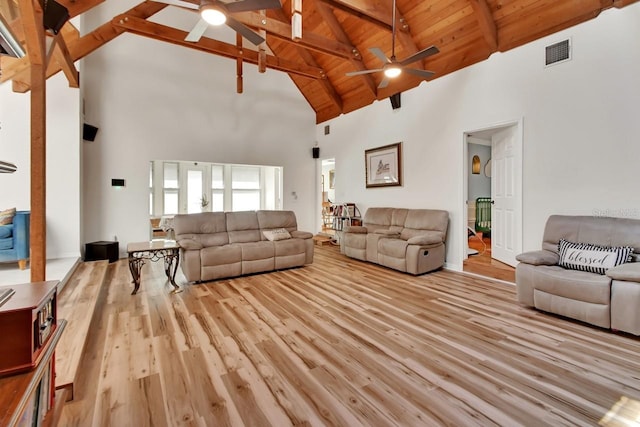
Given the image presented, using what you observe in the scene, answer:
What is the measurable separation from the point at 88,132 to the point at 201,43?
269 centimetres

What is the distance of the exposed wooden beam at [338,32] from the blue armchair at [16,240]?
5.70 metres

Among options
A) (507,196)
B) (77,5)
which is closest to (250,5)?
(77,5)

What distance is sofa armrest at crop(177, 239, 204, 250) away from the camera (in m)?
4.11

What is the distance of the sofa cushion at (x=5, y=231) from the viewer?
4.00 m

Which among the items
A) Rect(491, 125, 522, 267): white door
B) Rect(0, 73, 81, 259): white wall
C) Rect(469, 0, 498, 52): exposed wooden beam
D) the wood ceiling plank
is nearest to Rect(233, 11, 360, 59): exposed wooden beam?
the wood ceiling plank

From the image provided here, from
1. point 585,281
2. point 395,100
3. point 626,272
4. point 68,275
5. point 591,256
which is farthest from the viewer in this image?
point 395,100

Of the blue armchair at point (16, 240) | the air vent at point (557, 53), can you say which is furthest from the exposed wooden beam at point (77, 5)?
the air vent at point (557, 53)

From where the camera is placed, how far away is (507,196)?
14.6 ft

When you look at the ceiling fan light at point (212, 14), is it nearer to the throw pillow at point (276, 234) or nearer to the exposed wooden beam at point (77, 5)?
the exposed wooden beam at point (77, 5)

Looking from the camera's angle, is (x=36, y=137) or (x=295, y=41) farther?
(x=295, y=41)

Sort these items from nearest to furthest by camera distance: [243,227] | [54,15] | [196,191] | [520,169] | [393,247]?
[54,15], [520,169], [393,247], [243,227], [196,191]

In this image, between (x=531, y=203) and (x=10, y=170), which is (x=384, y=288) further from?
(x=10, y=170)

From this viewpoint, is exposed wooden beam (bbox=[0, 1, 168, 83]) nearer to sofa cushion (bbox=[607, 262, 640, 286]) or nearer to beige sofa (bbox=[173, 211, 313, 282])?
beige sofa (bbox=[173, 211, 313, 282])

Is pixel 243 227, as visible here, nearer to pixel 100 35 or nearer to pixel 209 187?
pixel 100 35
